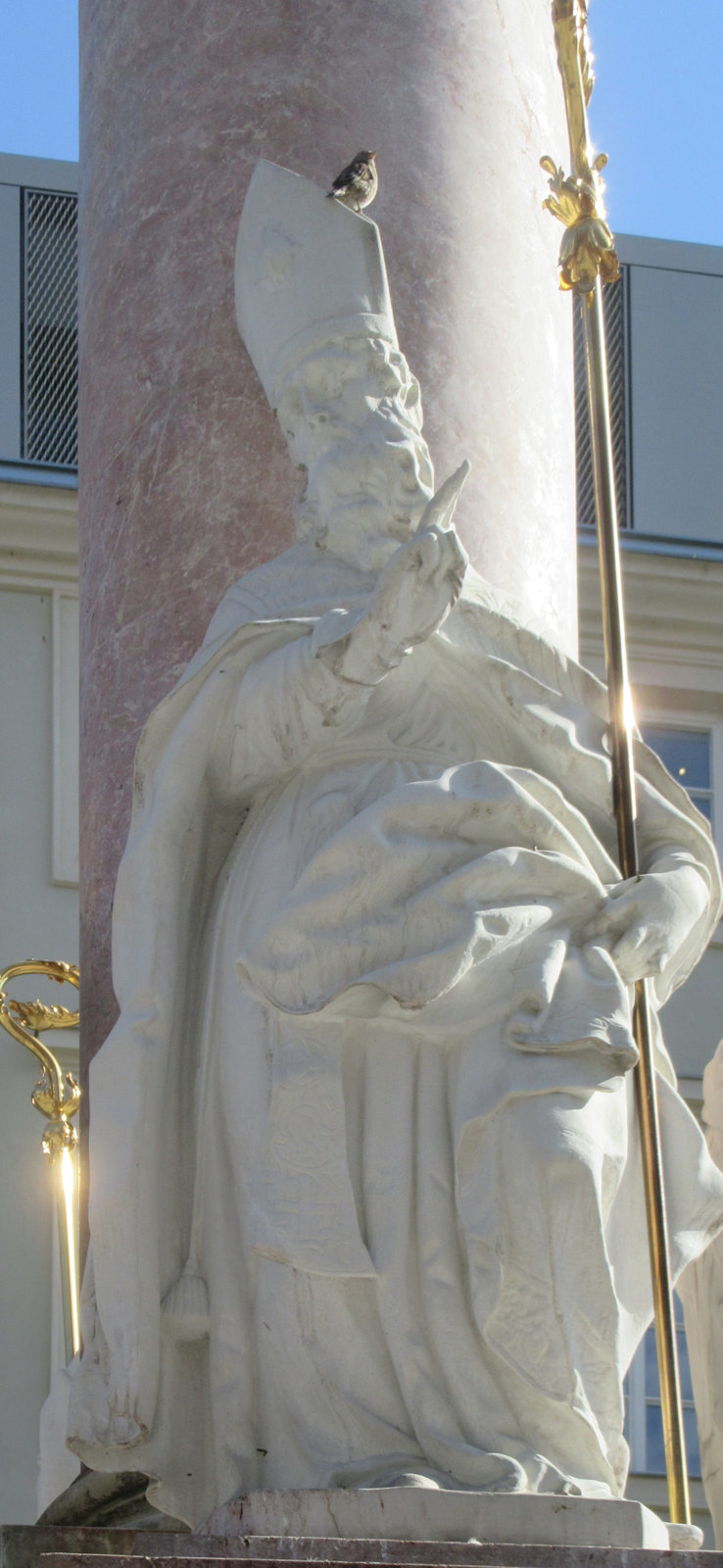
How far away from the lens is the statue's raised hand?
16.8 ft

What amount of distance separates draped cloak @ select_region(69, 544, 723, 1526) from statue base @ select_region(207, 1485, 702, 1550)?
14 cm

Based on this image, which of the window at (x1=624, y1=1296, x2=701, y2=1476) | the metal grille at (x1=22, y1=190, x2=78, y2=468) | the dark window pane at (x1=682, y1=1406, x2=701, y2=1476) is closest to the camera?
the dark window pane at (x1=682, y1=1406, x2=701, y2=1476)

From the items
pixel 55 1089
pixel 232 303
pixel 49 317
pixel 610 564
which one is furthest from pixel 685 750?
pixel 610 564

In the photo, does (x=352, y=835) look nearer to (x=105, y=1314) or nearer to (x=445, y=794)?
(x=445, y=794)

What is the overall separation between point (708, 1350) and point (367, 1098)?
75.4 inches

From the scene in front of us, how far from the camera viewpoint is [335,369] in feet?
18.9

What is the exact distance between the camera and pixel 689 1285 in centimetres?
688

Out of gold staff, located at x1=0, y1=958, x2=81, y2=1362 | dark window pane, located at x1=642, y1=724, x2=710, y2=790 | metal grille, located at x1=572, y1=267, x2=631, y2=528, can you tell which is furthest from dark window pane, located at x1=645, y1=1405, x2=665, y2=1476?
metal grille, located at x1=572, y1=267, x2=631, y2=528

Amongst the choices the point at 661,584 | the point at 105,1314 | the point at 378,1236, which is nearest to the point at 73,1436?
the point at 105,1314

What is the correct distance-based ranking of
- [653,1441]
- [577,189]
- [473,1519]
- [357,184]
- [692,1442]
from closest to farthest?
[473,1519] < [357,184] < [577,189] < [692,1442] < [653,1441]

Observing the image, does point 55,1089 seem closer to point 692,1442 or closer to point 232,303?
point 232,303

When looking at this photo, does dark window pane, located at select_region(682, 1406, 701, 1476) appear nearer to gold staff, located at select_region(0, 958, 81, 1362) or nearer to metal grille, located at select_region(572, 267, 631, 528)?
gold staff, located at select_region(0, 958, 81, 1362)

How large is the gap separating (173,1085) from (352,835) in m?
0.55

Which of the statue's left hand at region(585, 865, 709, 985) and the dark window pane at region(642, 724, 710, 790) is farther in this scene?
the dark window pane at region(642, 724, 710, 790)
